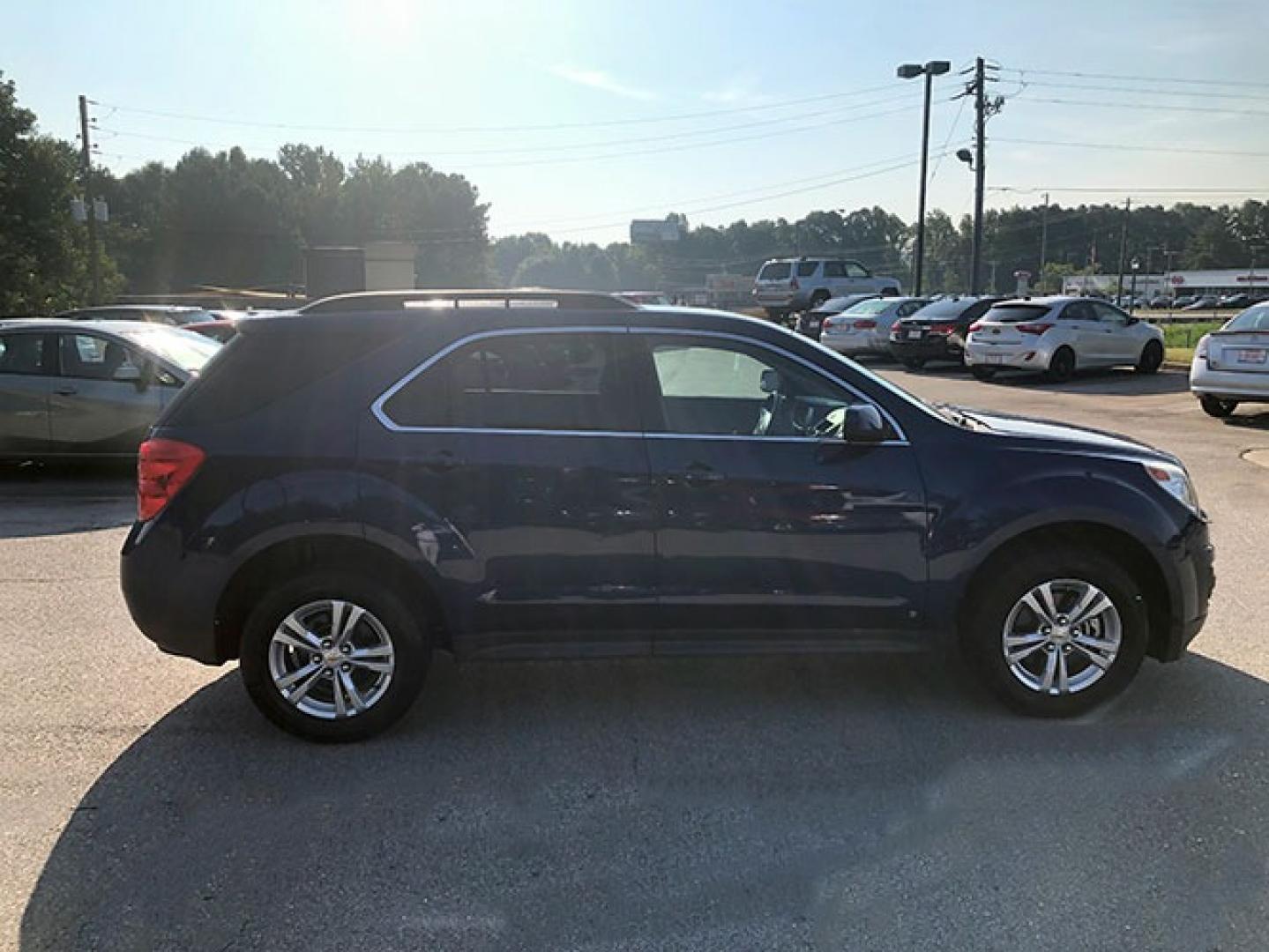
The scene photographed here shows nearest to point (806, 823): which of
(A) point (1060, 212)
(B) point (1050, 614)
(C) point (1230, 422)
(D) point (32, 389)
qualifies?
(B) point (1050, 614)

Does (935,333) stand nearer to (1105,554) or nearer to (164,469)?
(1105,554)

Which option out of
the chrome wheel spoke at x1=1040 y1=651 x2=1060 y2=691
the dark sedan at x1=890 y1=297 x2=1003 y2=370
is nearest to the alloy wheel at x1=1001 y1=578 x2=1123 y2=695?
the chrome wheel spoke at x1=1040 y1=651 x2=1060 y2=691

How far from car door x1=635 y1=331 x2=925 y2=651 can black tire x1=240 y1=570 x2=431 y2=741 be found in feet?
3.31

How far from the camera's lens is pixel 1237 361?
11.8 metres

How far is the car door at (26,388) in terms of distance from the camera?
9055 mm

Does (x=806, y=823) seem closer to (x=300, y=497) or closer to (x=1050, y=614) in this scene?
(x=1050, y=614)

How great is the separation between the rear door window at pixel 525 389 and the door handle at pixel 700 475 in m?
0.30

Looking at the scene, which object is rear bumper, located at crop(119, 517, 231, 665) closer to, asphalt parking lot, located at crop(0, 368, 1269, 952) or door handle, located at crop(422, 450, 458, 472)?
asphalt parking lot, located at crop(0, 368, 1269, 952)

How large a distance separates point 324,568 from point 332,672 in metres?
0.43

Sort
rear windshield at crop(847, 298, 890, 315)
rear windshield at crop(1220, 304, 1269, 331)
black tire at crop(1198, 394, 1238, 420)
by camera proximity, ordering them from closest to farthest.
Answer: rear windshield at crop(1220, 304, 1269, 331) < black tire at crop(1198, 394, 1238, 420) < rear windshield at crop(847, 298, 890, 315)

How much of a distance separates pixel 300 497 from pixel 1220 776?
366 centimetres

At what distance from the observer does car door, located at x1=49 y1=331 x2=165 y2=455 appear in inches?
356

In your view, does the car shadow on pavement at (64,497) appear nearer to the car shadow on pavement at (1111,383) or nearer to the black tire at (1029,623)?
the black tire at (1029,623)

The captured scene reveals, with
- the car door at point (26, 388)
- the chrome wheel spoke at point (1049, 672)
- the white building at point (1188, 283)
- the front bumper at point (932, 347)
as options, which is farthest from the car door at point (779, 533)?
the white building at point (1188, 283)
